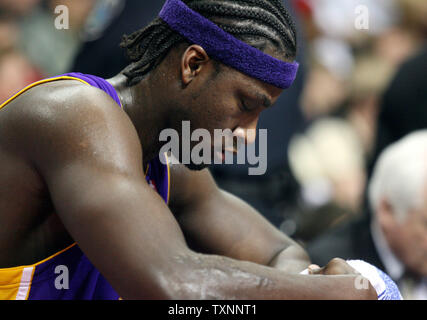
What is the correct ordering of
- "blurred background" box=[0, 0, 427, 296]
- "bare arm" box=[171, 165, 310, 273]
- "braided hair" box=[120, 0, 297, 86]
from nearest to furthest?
1. "braided hair" box=[120, 0, 297, 86]
2. "bare arm" box=[171, 165, 310, 273]
3. "blurred background" box=[0, 0, 427, 296]

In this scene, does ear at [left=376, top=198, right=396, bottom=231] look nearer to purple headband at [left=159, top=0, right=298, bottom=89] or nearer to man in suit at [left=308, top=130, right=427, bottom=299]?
man in suit at [left=308, top=130, right=427, bottom=299]

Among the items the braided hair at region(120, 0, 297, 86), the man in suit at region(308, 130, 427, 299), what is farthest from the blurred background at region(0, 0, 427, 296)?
the braided hair at region(120, 0, 297, 86)

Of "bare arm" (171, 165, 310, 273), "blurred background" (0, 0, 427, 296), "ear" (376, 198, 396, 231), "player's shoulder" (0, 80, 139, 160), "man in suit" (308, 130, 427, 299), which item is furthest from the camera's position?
"blurred background" (0, 0, 427, 296)

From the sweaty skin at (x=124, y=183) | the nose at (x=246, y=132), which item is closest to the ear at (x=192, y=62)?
the sweaty skin at (x=124, y=183)

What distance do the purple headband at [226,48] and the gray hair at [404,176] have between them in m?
1.64

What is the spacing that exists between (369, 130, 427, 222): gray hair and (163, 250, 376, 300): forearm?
6.21 ft

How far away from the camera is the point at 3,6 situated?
4605mm

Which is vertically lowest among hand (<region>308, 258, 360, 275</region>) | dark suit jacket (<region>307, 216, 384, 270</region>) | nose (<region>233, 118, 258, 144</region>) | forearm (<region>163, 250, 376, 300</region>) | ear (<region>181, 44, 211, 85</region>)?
dark suit jacket (<region>307, 216, 384, 270</region>)

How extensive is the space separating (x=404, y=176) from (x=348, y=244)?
2.06 ft

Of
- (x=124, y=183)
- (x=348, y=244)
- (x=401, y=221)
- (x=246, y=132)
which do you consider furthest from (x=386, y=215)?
(x=124, y=183)

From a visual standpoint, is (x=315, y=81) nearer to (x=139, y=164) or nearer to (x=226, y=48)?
(x=226, y=48)

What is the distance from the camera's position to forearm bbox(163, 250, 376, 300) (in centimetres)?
190
